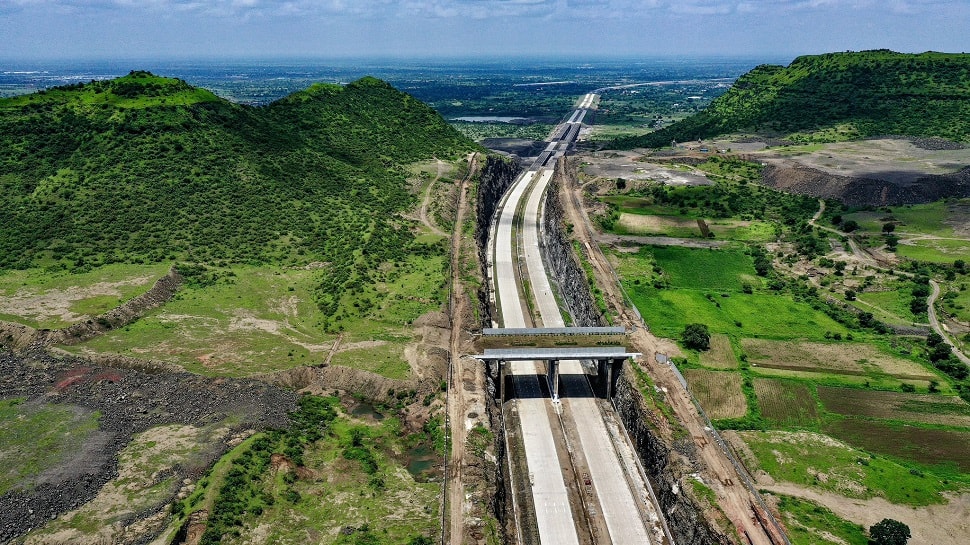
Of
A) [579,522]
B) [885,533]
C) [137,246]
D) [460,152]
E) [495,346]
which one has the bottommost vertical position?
[579,522]

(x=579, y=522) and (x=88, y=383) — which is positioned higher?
(x=88, y=383)

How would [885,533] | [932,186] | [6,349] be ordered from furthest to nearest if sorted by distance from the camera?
Answer: [932,186] < [6,349] < [885,533]

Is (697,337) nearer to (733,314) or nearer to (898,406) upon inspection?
(733,314)

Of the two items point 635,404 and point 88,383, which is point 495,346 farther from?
point 88,383

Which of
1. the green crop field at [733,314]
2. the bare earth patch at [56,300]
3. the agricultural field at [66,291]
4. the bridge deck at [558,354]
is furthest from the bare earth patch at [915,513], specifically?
the bare earth patch at [56,300]

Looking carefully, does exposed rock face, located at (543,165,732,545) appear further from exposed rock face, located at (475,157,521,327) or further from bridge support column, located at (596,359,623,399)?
exposed rock face, located at (475,157,521,327)

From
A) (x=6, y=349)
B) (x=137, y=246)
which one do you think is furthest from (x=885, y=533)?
(x=137, y=246)

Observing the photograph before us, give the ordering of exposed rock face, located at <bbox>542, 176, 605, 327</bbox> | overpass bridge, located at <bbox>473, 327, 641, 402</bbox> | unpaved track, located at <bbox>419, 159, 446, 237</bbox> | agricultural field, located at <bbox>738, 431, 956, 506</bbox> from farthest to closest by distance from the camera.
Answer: unpaved track, located at <bbox>419, 159, 446, 237</bbox> → exposed rock face, located at <bbox>542, 176, 605, 327</bbox> → overpass bridge, located at <bbox>473, 327, 641, 402</bbox> → agricultural field, located at <bbox>738, 431, 956, 506</bbox>

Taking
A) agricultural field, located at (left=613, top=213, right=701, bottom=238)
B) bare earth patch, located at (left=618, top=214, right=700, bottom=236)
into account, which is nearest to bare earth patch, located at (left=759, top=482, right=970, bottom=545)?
agricultural field, located at (left=613, top=213, right=701, bottom=238)
